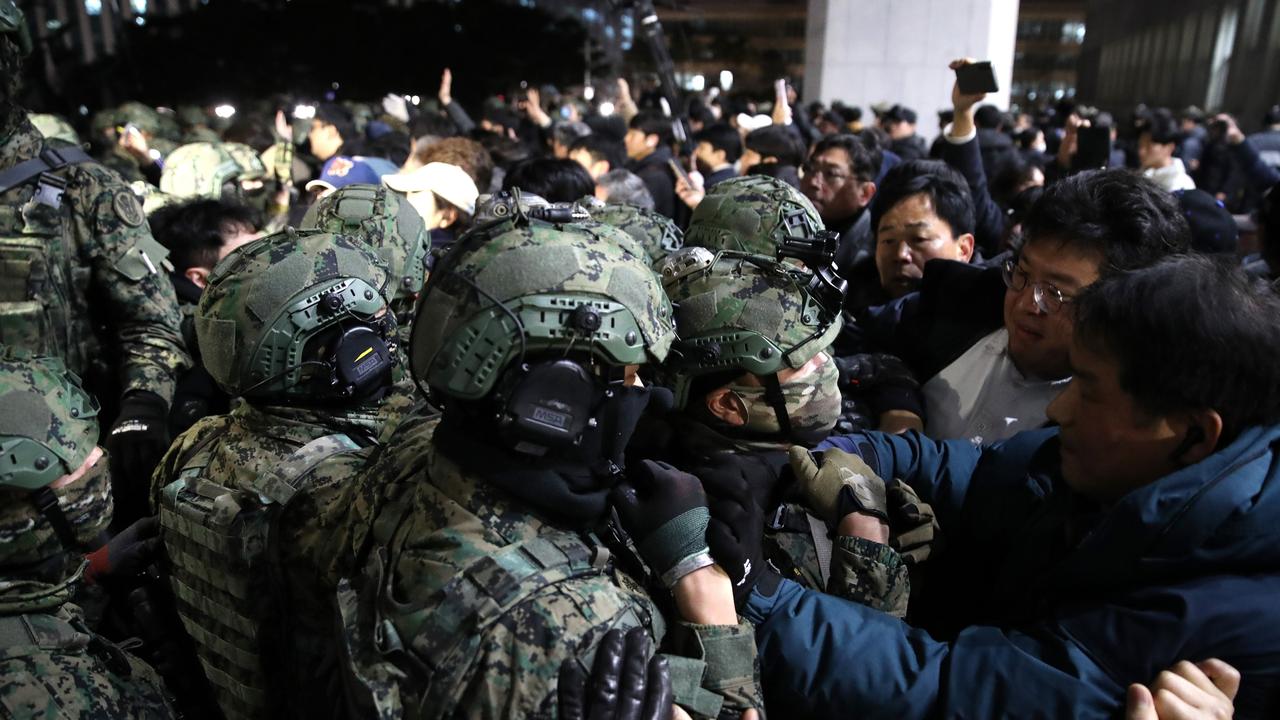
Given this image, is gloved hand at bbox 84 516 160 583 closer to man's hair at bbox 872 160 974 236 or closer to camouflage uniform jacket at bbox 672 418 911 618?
camouflage uniform jacket at bbox 672 418 911 618

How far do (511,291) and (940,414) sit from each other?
1.97 metres

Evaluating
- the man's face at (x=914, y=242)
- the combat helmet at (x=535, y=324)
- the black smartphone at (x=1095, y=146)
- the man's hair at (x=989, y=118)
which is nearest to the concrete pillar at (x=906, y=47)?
the man's hair at (x=989, y=118)

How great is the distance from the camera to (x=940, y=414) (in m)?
3.04

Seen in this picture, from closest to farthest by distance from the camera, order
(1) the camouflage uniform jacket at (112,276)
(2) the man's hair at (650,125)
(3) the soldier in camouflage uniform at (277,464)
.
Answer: (3) the soldier in camouflage uniform at (277,464) < (1) the camouflage uniform jacket at (112,276) < (2) the man's hair at (650,125)

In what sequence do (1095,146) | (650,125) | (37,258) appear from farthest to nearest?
(650,125)
(1095,146)
(37,258)

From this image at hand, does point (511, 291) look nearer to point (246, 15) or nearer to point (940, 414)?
point (940, 414)

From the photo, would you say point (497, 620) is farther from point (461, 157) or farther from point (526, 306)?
point (461, 157)

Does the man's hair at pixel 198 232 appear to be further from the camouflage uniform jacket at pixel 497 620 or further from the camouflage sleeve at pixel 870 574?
the camouflage sleeve at pixel 870 574

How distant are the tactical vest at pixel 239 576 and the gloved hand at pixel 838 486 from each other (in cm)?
114

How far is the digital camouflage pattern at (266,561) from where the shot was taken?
192 cm

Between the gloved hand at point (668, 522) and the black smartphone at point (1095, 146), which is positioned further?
the black smartphone at point (1095, 146)

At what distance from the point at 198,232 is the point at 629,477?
3.37 meters

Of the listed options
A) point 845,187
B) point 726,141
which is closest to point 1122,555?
point 845,187

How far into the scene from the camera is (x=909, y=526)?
2.08 meters
